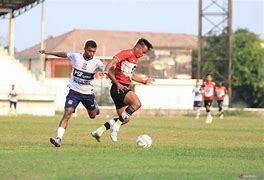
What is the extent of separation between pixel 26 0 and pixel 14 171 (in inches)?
2165

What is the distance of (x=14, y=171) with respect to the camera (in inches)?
468

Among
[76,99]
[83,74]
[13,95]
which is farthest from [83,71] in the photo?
[13,95]

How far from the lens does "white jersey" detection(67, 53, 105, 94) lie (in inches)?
708

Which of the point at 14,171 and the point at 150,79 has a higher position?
the point at 150,79

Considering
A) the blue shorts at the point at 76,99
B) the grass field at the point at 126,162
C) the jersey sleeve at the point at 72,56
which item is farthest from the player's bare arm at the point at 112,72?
the grass field at the point at 126,162

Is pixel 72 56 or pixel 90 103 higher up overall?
pixel 72 56

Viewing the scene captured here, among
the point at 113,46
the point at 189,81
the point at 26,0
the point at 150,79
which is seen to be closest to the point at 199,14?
the point at 189,81

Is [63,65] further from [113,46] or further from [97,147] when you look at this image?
[97,147]

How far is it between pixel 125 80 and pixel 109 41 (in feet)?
327

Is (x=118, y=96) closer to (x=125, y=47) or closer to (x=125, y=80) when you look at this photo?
(x=125, y=80)

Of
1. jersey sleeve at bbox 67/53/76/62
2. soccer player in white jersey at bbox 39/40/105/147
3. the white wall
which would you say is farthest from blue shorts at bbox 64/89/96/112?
the white wall

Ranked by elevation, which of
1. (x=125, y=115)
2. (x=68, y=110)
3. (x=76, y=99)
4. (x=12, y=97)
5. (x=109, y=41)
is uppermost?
(x=109, y=41)

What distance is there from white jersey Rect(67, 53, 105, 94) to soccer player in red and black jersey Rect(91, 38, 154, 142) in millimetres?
413

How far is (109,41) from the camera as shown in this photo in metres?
118
